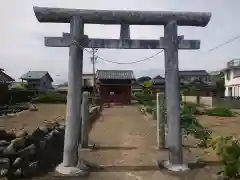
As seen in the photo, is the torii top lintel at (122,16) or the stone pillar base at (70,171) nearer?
the stone pillar base at (70,171)

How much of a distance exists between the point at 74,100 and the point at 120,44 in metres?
1.97

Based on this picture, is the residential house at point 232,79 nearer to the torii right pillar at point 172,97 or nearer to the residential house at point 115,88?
the residential house at point 115,88

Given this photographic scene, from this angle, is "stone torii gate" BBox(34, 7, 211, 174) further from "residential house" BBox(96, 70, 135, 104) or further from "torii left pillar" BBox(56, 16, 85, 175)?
"residential house" BBox(96, 70, 135, 104)

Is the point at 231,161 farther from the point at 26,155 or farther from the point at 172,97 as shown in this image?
A: the point at 26,155

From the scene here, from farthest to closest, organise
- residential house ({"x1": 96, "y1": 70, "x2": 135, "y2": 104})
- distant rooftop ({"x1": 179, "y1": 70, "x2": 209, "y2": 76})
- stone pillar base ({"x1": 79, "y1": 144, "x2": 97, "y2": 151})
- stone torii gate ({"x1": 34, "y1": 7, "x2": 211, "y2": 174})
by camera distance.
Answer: distant rooftop ({"x1": 179, "y1": 70, "x2": 209, "y2": 76})
residential house ({"x1": 96, "y1": 70, "x2": 135, "y2": 104})
stone pillar base ({"x1": 79, "y1": 144, "x2": 97, "y2": 151})
stone torii gate ({"x1": 34, "y1": 7, "x2": 211, "y2": 174})

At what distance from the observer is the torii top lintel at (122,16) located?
7.99 meters

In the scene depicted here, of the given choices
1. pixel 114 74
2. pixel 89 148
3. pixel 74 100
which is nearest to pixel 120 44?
pixel 74 100

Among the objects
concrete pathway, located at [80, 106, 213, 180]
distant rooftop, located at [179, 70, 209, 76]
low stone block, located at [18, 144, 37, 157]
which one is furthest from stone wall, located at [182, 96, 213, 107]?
distant rooftop, located at [179, 70, 209, 76]

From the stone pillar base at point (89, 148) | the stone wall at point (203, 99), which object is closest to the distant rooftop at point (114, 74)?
the stone wall at point (203, 99)

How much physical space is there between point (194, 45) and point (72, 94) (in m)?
3.64

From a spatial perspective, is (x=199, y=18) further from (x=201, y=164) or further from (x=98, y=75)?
(x=98, y=75)

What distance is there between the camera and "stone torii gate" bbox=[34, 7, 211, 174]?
25.9ft

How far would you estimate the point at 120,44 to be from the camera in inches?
321

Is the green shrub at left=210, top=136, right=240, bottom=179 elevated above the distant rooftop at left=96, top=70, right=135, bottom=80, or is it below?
below
